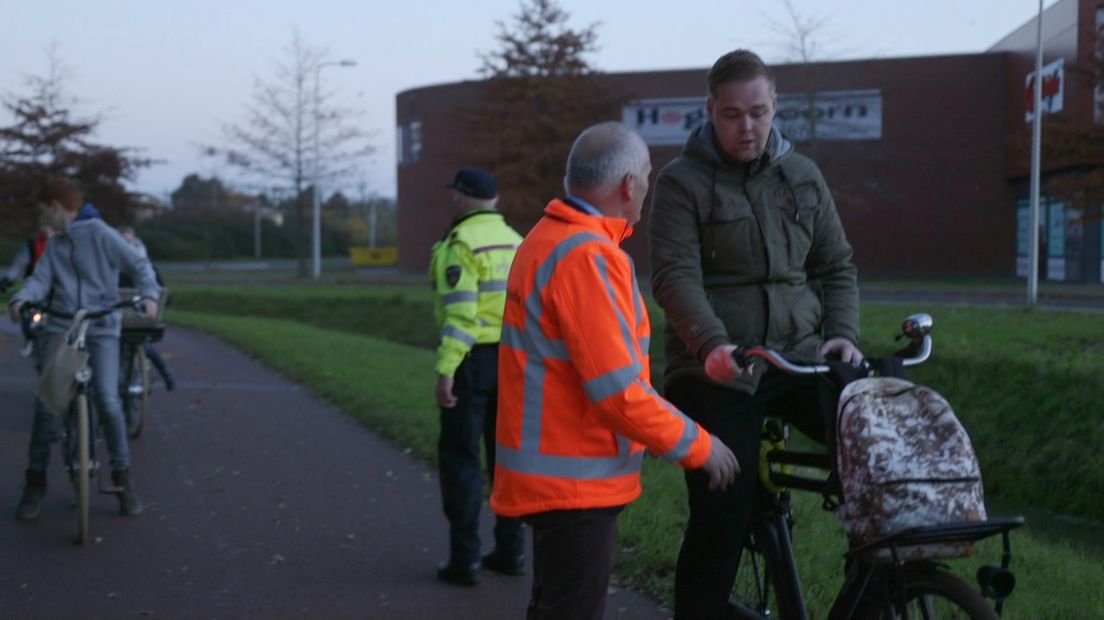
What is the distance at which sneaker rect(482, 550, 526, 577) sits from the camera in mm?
6098

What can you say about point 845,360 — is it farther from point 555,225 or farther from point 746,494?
point 555,225

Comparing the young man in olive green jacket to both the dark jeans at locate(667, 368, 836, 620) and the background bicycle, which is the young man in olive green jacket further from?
the background bicycle

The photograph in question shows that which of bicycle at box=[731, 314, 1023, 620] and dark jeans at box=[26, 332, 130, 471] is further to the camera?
dark jeans at box=[26, 332, 130, 471]

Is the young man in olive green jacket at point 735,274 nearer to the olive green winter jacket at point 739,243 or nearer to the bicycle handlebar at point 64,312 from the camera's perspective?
the olive green winter jacket at point 739,243

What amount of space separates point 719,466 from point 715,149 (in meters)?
0.97

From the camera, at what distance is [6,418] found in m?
11.4

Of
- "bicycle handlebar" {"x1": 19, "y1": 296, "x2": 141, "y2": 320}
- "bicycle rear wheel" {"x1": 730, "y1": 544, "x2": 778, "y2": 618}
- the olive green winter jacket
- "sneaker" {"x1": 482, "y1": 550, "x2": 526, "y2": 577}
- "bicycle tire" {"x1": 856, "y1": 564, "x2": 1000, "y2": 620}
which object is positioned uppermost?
the olive green winter jacket

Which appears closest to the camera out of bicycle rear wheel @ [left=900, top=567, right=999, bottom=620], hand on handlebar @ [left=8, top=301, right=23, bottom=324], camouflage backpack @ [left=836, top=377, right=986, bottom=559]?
bicycle rear wheel @ [left=900, top=567, right=999, bottom=620]

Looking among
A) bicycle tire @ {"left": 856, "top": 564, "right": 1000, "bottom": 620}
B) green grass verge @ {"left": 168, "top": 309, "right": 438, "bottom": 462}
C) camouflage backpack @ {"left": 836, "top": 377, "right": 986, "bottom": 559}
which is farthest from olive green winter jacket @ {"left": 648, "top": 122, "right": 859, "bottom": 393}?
green grass verge @ {"left": 168, "top": 309, "right": 438, "bottom": 462}

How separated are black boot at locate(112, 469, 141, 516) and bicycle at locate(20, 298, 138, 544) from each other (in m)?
0.03

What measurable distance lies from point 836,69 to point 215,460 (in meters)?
35.7

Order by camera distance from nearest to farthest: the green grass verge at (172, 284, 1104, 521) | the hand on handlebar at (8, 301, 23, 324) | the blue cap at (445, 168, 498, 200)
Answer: the blue cap at (445, 168, 498, 200) → the hand on handlebar at (8, 301, 23, 324) → the green grass verge at (172, 284, 1104, 521)

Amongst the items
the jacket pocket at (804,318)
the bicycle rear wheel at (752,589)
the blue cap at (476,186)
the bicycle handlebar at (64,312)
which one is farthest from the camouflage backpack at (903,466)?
the bicycle handlebar at (64,312)

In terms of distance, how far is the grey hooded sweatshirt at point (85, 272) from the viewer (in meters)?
7.38
